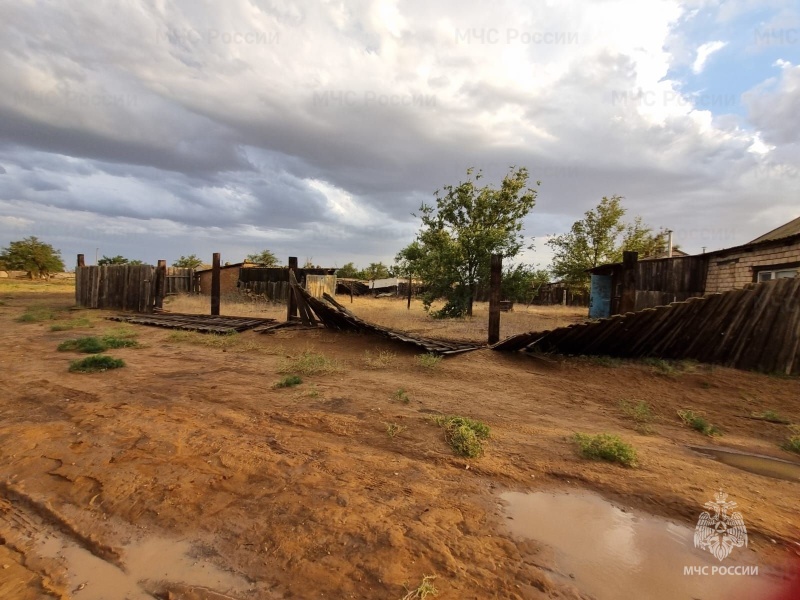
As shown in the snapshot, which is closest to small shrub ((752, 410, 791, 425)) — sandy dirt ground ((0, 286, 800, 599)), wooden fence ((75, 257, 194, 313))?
sandy dirt ground ((0, 286, 800, 599))

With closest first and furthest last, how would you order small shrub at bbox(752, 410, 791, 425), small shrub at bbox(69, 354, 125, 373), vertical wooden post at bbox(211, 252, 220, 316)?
small shrub at bbox(752, 410, 791, 425) < small shrub at bbox(69, 354, 125, 373) < vertical wooden post at bbox(211, 252, 220, 316)

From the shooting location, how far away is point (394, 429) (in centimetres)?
398

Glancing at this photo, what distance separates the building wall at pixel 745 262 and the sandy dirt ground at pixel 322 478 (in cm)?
621

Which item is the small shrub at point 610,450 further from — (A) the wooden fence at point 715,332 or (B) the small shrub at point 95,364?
(B) the small shrub at point 95,364

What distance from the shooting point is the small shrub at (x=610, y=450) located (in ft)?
10.8

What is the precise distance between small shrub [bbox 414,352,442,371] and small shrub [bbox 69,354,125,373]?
487cm

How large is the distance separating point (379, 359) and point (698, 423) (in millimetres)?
4741

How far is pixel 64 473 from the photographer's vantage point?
2.97 m

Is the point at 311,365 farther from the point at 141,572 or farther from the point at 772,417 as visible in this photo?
the point at 772,417

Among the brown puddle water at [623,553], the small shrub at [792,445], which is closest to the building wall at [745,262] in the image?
the small shrub at [792,445]

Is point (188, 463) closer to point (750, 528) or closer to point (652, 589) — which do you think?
point (652, 589)

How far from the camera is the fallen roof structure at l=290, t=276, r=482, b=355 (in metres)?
7.99

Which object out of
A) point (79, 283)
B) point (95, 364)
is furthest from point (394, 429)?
point (79, 283)

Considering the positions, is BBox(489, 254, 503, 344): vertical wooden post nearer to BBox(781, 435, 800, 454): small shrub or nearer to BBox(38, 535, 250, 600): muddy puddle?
BBox(781, 435, 800, 454): small shrub
